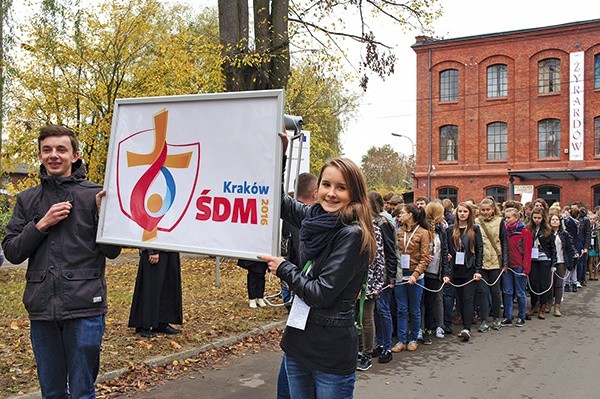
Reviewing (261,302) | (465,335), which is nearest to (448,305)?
(465,335)

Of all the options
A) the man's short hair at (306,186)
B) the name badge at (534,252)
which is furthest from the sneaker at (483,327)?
the man's short hair at (306,186)

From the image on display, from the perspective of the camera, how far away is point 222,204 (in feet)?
11.2

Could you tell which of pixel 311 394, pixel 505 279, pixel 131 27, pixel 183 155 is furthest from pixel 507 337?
pixel 131 27

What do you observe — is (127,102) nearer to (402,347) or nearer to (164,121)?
(164,121)

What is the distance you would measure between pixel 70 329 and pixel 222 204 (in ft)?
3.78

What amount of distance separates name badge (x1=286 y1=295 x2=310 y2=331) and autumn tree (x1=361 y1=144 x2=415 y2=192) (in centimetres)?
6595

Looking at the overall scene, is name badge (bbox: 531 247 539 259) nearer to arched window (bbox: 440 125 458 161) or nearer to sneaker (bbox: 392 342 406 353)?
sneaker (bbox: 392 342 406 353)

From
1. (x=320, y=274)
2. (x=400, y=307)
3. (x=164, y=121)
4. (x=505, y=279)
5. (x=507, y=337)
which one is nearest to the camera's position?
(x=320, y=274)

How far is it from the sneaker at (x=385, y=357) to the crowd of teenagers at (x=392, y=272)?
0.01m

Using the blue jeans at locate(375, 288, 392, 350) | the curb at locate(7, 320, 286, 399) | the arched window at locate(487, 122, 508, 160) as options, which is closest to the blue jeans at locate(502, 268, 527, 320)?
the blue jeans at locate(375, 288, 392, 350)

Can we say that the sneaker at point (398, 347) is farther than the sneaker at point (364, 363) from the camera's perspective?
Yes

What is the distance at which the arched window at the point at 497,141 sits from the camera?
123ft

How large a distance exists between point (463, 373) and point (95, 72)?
14450mm

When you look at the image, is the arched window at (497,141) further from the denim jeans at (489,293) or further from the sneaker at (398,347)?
the sneaker at (398,347)
